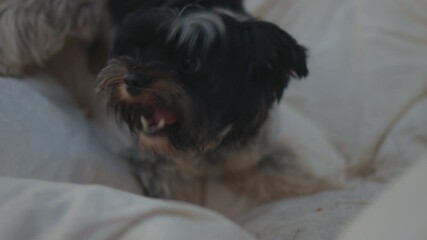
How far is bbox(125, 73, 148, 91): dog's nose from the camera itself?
1.29 m

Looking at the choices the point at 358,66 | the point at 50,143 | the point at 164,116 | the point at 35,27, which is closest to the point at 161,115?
the point at 164,116

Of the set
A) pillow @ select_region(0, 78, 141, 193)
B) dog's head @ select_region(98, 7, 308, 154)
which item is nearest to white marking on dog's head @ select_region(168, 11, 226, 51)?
dog's head @ select_region(98, 7, 308, 154)

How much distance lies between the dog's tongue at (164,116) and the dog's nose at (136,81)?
0.23 feet

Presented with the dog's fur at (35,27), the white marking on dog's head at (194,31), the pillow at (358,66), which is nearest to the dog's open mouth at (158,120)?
the white marking on dog's head at (194,31)

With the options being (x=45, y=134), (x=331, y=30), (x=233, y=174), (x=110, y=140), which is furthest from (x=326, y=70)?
(x=45, y=134)

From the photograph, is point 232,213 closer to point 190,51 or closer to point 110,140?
point 110,140

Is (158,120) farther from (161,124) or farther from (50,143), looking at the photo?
(50,143)

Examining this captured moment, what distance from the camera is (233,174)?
162cm

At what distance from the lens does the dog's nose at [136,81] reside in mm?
1287

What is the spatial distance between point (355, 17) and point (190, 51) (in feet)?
2.49

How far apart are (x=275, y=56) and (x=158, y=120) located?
0.83ft

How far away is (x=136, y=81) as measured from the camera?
129 cm

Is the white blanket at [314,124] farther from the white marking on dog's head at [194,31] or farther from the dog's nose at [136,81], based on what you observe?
the white marking on dog's head at [194,31]

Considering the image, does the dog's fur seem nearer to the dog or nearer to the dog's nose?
the dog
